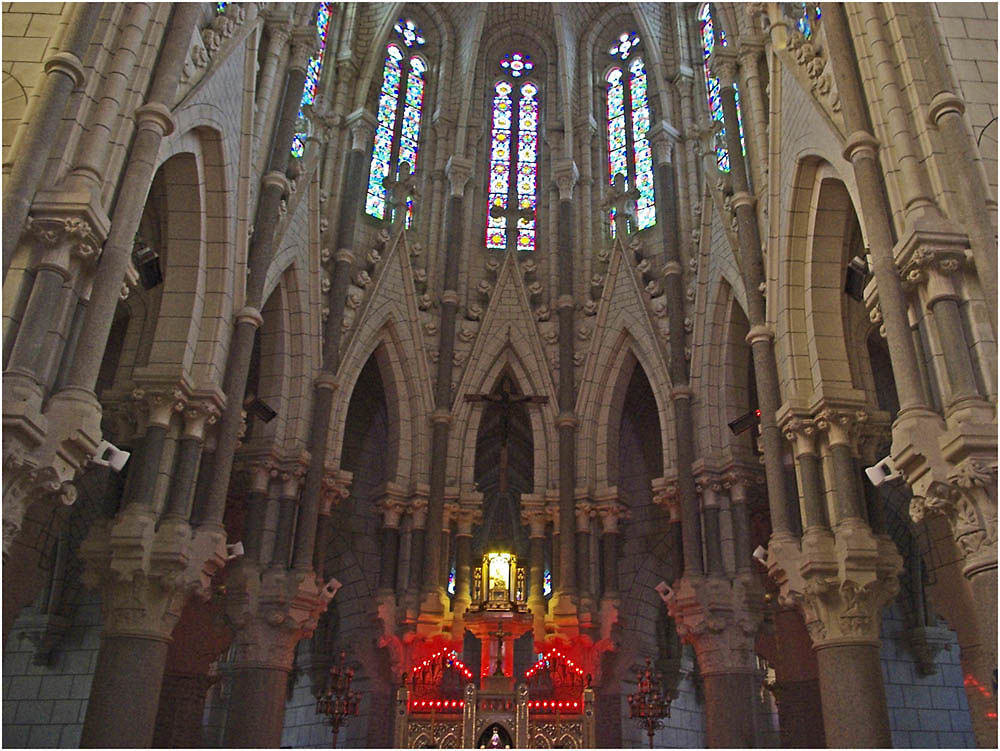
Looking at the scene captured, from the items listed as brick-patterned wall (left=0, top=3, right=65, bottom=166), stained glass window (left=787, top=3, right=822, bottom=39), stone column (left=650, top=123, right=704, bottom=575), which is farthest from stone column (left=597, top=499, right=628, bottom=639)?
brick-patterned wall (left=0, top=3, right=65, bottom=166)

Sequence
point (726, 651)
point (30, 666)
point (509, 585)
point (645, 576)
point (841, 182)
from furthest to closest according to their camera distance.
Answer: point (645, 576), point (30, 666), point (509, 585), point (726, 651), point (841, 182)

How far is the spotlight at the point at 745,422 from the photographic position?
14.4 meters

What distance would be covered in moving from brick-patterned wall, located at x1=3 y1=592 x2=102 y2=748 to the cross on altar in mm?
9605

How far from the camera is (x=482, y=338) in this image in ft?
60.5

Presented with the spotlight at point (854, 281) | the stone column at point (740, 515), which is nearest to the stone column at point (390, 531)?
the stone column at point (740, 515)

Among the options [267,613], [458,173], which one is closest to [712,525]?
[267,613]

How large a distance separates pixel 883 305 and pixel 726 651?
22.7 feet

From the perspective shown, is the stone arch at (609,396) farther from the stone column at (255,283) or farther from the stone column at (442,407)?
the stone column at (255,283)

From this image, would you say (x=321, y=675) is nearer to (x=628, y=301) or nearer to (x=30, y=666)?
(x=30, y=666)

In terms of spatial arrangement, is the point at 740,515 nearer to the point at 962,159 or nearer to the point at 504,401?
the point at 504,401

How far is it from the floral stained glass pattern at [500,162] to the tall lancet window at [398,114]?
67.9 inches

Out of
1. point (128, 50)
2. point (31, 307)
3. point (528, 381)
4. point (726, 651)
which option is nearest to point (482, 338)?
point (528, 381)

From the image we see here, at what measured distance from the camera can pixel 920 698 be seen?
18.0m

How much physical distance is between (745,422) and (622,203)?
667 cm
